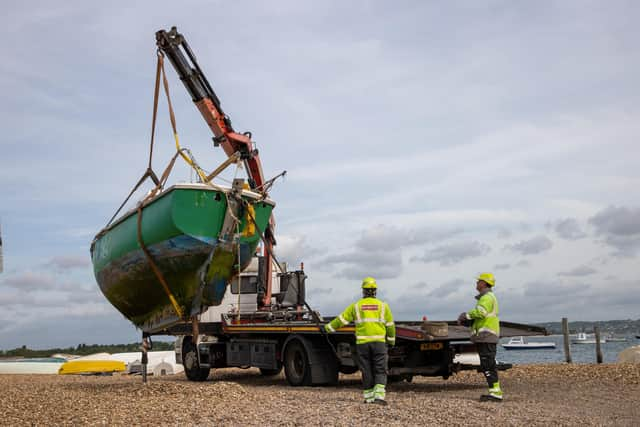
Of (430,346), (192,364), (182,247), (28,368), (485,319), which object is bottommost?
(28,368)

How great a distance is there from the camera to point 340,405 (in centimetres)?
923

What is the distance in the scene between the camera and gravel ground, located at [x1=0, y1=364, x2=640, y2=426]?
8250 millimetres

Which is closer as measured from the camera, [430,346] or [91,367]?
[430,346]

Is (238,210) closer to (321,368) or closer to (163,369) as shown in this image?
(321,368)

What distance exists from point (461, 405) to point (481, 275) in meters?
1.93

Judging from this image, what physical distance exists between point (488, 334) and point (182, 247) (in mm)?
6593

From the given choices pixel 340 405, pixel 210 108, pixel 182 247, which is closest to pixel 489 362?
pixel 340 405

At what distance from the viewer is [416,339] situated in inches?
427

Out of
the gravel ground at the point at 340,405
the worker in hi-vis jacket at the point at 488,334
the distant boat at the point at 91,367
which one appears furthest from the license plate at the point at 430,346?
the distant boat at the point at 91,367

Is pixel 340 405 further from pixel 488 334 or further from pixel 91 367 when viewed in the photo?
pixel 91 367

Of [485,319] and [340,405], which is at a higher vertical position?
[485,319]

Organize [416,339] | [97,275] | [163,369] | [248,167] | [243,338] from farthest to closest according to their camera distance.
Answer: [163,369] < [248,167] < [97,275] < [243,338] < [416,339]

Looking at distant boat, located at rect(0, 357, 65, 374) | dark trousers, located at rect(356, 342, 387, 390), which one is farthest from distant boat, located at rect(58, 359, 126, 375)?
dark trousers, located at rect(356, 342, 387, 390)

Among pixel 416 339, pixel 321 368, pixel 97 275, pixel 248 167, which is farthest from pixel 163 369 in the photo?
pixel 416 339
